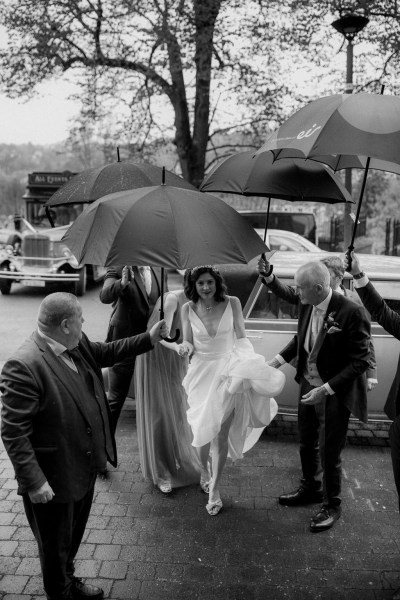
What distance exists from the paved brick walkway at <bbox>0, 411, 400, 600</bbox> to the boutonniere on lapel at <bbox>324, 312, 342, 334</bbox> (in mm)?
1444

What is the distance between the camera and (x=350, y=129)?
346cm

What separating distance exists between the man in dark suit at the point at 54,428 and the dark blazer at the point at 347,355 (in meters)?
1.65

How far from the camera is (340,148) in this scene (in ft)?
11.1

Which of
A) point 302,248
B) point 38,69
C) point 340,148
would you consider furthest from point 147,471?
point 38,69

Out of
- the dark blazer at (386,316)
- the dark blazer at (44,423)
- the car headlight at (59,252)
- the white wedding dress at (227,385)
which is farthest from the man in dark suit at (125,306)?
the car headlight at (59,252)

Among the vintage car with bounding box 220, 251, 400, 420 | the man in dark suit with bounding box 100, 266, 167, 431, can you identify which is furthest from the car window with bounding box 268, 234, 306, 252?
the man in dark suit with bounding box 100, 266, 167, 431

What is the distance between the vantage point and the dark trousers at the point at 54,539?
2904 mm

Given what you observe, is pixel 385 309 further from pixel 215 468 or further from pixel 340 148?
pixel 215 468

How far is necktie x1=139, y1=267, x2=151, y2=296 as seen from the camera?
5016 mm

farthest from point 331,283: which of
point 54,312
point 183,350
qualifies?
point 54,312

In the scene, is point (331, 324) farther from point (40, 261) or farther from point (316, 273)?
point (40, 261)

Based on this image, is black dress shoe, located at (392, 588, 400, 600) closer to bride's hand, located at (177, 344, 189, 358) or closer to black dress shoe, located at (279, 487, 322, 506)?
black dress shoe, located at (279, 487, 322, 506)

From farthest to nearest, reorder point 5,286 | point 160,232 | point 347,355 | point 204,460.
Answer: point 5,286 < point 204,460 < point 347,355 < point 160,232

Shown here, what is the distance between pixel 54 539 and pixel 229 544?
4.57 ft
